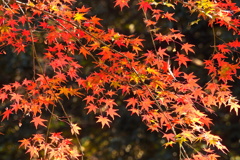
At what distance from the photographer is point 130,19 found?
4574mm

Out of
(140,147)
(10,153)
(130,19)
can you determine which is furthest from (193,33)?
(10,153)

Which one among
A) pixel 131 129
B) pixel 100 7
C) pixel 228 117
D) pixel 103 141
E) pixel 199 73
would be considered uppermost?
pixel 100 7

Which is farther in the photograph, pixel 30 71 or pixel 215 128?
pixel 30 71

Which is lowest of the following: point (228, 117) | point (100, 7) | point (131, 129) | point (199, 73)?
point (131, 129)

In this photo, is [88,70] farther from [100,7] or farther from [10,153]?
[10,153]

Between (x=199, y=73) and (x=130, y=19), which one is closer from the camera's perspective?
(x=199, y=73)

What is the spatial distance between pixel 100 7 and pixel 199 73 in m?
1.51

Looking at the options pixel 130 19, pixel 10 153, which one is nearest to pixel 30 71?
pixel 10 153

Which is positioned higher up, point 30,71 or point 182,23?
point 182,23

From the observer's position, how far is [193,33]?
4309 mm

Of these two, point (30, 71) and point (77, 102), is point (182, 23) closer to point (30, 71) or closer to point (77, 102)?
point (77, 102)

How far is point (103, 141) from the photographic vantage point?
436 centimetres

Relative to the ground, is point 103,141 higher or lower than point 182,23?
lower

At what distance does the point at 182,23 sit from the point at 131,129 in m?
1.40
